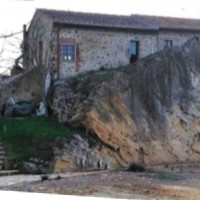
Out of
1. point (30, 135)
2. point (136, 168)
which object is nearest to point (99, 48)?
point (136, 168)

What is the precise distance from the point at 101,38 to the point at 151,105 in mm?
509

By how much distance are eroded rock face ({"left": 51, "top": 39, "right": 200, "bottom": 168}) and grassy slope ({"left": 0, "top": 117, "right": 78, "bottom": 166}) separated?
0.31 metres

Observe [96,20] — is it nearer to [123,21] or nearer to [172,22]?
[123,21]

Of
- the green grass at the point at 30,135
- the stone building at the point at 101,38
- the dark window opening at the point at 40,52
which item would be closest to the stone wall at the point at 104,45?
the stone building at the point at 101,38

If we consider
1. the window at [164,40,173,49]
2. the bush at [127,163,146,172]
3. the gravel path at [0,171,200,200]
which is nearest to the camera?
the gravel path at [0,171,200,200]

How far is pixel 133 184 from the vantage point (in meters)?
3.66

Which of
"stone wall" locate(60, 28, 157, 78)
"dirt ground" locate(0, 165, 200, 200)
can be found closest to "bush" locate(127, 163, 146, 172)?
"dirt ground" locate(0, 165, 200, 200)

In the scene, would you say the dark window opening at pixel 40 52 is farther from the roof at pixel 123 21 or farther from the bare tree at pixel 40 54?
the roof at pixel 123 21

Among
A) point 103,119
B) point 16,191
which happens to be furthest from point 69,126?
point 16,191

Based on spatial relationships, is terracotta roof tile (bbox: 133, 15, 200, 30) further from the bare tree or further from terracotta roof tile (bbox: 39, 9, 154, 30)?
the bare tree

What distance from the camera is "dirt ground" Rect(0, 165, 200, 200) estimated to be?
3527 millimetres

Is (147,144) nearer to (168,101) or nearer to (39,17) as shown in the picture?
(168,101)

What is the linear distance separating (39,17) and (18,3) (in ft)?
1.05

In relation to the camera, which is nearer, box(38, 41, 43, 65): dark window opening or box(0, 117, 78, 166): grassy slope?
box(38, 41, 43, 65): dark window opening
